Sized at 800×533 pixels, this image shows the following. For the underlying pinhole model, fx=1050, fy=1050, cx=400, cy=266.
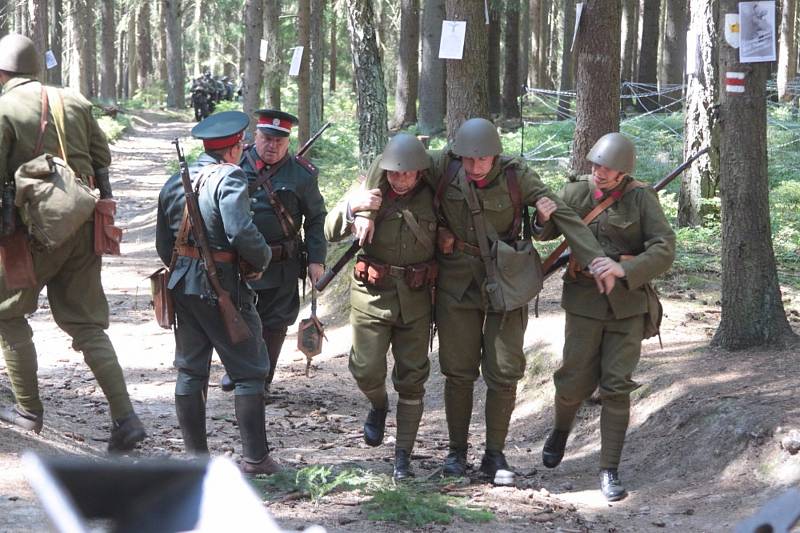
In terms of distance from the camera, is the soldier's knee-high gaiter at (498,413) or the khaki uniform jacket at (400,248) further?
the soldier's knee-high gaiter at (498,413)

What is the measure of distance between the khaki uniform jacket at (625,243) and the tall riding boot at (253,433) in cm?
200

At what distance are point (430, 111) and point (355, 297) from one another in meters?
18.0

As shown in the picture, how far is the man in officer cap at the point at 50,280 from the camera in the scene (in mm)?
6152

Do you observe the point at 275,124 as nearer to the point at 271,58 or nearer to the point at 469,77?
the point at 469,77

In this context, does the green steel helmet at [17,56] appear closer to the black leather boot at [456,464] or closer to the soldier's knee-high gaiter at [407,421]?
the soldier's knee-high gaiter at [407,421]

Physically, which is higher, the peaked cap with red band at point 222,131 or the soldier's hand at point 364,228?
the peaked cap with red band at point 222,131

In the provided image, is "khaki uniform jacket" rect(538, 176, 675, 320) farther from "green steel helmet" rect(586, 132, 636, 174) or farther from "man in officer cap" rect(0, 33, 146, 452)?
"man in officer cap" rect(0, 33, 146, 452)

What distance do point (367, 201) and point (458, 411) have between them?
1.45 metres

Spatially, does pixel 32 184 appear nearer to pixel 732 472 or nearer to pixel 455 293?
pixel 455 293

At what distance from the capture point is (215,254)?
600 cm

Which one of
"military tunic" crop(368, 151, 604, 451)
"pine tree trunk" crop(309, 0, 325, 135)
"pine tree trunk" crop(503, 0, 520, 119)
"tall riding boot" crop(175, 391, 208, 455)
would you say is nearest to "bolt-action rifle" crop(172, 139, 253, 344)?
"tall riding boot" crop(175, 391, 208, 455)

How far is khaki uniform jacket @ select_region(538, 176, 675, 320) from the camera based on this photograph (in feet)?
20.2

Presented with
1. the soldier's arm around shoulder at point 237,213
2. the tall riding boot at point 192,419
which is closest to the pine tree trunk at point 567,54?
the tall riding boot at point 192,419

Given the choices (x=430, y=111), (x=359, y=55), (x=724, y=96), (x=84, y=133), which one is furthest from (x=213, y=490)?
(x=430, y=111)
